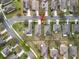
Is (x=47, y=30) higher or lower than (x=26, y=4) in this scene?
lower

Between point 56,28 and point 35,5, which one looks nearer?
point 56,28

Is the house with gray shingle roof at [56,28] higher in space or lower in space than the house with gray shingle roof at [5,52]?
higher

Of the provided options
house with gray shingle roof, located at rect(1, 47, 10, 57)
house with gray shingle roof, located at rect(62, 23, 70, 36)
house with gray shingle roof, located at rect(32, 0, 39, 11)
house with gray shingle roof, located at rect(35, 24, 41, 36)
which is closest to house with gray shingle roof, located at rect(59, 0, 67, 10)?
house with gray shingle roof, located at rect(62, 23, 70, 36)

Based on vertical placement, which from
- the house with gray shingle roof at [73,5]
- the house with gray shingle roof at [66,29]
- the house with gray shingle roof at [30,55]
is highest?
the house with gray shingle roof at [73,5]

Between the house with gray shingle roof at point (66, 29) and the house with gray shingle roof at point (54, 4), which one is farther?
the house with gray shingle roof at point (54, 4)

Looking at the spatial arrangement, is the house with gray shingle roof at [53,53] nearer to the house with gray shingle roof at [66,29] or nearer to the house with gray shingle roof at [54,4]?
the house with gray shingle roof at [66,29]

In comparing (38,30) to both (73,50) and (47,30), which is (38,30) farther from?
(73,50)

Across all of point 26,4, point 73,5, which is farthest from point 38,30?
point 73,5

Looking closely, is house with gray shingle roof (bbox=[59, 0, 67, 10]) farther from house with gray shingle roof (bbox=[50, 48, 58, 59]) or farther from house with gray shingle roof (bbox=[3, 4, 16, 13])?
house with gray shingle roof (bbox=[3, 4, 16, 13])

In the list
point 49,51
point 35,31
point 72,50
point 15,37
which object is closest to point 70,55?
point 72,50

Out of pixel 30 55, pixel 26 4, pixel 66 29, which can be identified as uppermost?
pixel 26 4

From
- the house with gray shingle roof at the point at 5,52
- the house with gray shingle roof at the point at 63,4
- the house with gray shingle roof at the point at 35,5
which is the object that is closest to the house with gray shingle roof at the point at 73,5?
the house with gray shingle roof at the point at 63,4
